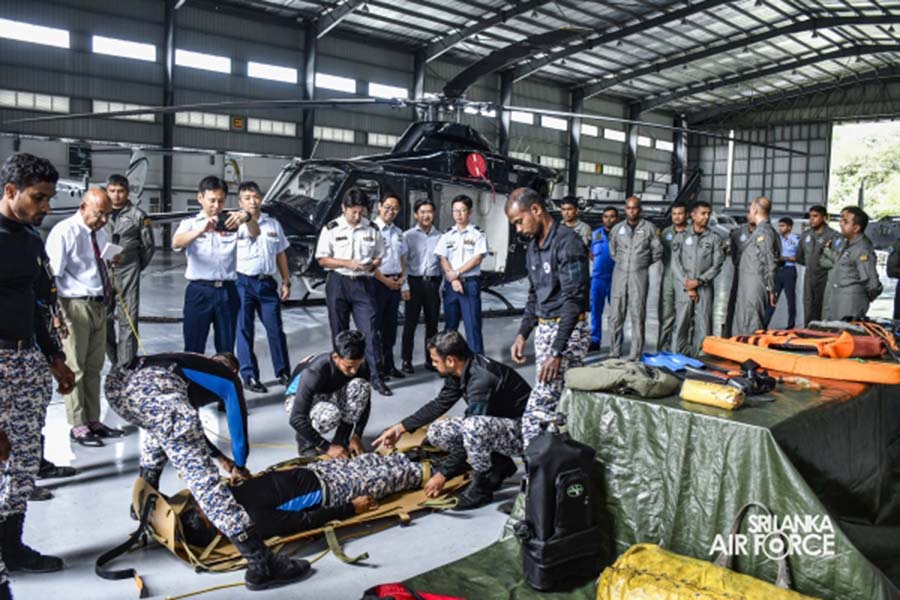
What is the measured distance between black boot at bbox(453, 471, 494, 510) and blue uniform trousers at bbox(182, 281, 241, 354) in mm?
2249

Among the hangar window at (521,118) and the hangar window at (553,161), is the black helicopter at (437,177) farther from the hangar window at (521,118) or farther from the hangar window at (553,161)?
the hangar window at (553,161)

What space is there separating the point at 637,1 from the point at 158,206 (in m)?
14.4

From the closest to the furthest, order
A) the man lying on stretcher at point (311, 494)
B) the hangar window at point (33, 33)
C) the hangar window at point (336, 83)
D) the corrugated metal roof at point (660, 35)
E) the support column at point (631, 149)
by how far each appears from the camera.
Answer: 1. the man lying on stretcher at point (311, 494)
2. the hangar window at point (33, 33)
3. the corrugated metal roof at point (660, 35)
4. the hangar window at point (336, 83)
5. the support column at point (631, 149)

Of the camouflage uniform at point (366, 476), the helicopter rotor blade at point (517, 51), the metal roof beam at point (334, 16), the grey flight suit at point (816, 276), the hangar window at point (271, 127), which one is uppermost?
the metal roof beam at point (334, 16)

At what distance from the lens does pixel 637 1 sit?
62.7 ft

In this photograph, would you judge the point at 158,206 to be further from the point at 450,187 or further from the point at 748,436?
the point at 748,436

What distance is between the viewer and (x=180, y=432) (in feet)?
7.93

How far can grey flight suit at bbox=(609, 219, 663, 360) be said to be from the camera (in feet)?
20.8

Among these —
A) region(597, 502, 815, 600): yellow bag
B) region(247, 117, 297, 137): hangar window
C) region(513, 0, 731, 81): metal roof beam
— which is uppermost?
region(513, 0, 731, 81): metal roof beam

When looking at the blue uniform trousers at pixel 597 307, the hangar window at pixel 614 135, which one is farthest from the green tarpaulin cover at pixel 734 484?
the hangar window at pixel 614 135

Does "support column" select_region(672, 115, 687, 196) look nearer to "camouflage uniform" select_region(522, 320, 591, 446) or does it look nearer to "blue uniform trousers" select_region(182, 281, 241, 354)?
"blue uniform trousers" select_region(182, 281, 241, 354)

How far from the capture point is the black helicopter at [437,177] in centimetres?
760

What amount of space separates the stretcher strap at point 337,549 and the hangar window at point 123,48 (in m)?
18.4

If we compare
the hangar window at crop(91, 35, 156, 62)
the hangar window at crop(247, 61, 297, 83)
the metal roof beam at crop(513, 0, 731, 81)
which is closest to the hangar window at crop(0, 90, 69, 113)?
the hangar window at crop(91, 35, 156, 62)
